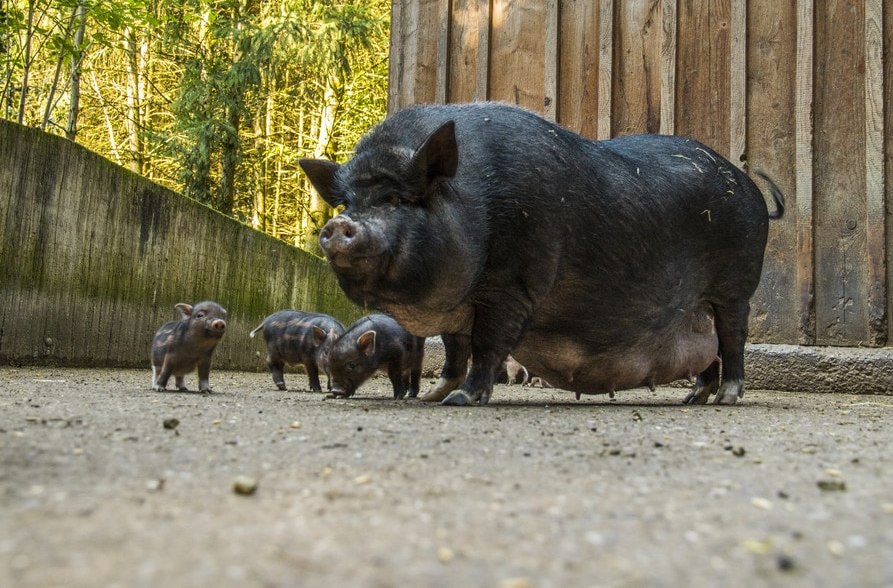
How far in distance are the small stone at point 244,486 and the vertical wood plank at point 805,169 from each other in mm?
5786

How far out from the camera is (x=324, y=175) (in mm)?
4715

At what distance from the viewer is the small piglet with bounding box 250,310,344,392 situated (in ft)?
22.7

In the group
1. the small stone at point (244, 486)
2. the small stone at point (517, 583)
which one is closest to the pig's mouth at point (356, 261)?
the small stone at point (244, 486)

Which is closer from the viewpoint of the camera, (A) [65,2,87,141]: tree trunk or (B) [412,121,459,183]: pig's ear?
(B) [412,121,459,183]: pig's ear

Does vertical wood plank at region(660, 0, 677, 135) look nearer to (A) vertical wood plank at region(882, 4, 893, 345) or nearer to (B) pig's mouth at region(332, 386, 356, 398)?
(A) vertical wood plank at region(882, 4, 893, 345)

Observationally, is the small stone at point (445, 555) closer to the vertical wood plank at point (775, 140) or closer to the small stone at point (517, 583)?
the small stone at point (517, 583)

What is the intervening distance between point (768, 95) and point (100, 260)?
18.2ft

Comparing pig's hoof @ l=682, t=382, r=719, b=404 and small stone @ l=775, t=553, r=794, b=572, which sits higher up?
pig's hoof @ l=682, t=382, r=719, b=404

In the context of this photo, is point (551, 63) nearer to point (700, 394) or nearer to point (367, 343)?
point (367, 343)

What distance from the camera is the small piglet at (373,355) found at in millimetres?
6059

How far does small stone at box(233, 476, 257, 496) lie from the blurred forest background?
9860mm

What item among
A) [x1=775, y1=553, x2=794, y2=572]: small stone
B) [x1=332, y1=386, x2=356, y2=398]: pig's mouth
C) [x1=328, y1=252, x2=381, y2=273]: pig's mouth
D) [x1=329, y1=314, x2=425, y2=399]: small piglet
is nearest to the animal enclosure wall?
[x1=329, y1=314, x2=425, y2=399]: small piglet

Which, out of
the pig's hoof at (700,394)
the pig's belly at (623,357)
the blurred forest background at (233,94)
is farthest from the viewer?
the blurred forest background at (233,94)

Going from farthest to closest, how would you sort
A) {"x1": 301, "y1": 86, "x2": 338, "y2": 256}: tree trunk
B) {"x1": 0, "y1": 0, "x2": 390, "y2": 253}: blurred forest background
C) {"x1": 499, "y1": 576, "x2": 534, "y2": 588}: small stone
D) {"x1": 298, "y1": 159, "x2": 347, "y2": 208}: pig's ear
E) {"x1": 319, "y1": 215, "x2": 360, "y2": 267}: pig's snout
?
{"x1": 301, "y1": 86, "x2": 338, "y2": 256}: tree trunk
{"x1": 0, "y1": 0, "x2": 390, "y2": 253}: blurred forest background
{"x1": 298, "y1": 159, "x2": 347, "y2": 208}: pig's ear
{"x1": 319, "y1": 215, "x2": 360, "y2": 267}: pig's snout
{"x1": 499, "y1": 576, "x2": 534, "y2": 588}: small stone
